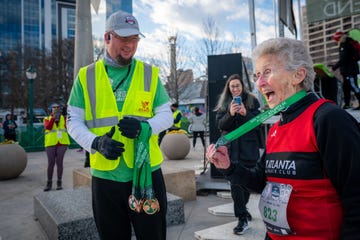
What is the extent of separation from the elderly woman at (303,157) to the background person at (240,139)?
2183mm

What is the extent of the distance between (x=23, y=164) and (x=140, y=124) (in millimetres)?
8060

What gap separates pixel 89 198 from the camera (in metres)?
4.30

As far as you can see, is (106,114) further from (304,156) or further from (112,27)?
(304,156)

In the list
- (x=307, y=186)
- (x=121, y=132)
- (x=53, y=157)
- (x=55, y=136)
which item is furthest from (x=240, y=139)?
(x=53, y=157)

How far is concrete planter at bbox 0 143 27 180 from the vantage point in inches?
323

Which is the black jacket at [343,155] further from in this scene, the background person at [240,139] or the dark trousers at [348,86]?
the dark trousers at [348,86]

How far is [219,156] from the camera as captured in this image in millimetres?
1635

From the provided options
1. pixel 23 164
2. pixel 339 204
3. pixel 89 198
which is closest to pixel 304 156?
pixel 339 204

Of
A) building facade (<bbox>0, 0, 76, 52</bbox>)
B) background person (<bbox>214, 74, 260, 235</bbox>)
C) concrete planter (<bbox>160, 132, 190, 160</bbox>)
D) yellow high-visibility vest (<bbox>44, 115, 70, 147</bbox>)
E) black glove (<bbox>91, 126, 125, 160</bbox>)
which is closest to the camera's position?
black glove (<bbox>91, 126, 125, 160</bbox>)

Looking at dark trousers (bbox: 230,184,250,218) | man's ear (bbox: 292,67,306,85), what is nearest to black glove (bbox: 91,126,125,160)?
man's ear (bbox: 292,67,306,85)

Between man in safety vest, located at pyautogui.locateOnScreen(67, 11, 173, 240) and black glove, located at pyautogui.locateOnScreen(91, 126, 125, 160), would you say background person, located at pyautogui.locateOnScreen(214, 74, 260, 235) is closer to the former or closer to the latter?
man in safety vest, located at pyautogui.locateOnScreen(67, 11, 173, 240)

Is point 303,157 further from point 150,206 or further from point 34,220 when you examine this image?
point 34,220

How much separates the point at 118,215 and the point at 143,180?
1.06 feet

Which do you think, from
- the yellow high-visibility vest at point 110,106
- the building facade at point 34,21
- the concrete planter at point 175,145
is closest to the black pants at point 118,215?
the yellow high-visibility vest at point 110,106
